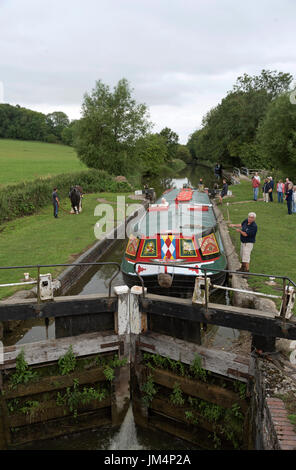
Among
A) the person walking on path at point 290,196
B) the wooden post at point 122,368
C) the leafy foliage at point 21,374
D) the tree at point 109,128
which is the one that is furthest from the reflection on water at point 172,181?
the leafy foliage at point 21,374

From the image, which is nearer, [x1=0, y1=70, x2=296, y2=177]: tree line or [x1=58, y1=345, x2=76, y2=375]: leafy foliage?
[x1=58, y1=345, x2=76, y2=375]: leafy foliage

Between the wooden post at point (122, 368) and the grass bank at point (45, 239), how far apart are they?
3.39 m

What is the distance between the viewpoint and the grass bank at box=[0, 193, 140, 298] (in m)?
10.9

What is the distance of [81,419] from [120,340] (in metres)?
1.58

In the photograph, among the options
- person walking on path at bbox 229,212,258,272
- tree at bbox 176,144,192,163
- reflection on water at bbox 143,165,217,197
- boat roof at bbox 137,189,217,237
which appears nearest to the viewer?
person walking on path at bbox 229,212,258,272

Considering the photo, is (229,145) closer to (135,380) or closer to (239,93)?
(239,93)

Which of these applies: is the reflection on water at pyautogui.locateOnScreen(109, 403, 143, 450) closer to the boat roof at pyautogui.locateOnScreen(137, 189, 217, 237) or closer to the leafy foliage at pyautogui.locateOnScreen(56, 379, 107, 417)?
the leafy foliage at pyautogui.locateOnScreen(56, 379, 107, 417)

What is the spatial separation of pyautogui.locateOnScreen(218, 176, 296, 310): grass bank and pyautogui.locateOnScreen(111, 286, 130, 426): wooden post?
361cm

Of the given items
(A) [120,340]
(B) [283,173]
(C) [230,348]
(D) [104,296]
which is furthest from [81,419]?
(B) [283,173]

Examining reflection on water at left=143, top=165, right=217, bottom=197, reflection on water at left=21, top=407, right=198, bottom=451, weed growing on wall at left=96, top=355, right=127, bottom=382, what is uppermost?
reflection on water at left=143, top=165, right=217, bottom=197

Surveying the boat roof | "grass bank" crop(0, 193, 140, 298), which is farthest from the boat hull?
"grass bank" crop(0, 193, 140, 298)

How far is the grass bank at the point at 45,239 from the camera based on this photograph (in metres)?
10.9

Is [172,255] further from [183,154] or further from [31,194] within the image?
[183,154]

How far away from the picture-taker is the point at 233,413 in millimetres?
5633
